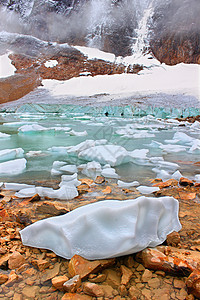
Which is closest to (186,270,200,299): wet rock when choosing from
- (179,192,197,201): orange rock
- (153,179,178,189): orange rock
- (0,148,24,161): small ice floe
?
(179,192,197,201): orange rock

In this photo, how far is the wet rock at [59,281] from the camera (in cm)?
59

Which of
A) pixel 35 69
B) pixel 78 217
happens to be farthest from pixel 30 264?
pixel 35 69

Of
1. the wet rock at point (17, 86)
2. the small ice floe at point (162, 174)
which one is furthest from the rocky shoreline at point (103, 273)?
the wet rock at point (17, 86)

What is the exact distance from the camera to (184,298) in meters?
0.56

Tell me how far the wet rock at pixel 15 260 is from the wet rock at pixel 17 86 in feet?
59.6

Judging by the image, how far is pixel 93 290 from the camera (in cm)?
57

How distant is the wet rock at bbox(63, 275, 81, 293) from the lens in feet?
1.88

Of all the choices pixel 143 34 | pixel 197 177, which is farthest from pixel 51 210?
pixel 143 34

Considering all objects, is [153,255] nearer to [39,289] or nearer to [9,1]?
[39,289]

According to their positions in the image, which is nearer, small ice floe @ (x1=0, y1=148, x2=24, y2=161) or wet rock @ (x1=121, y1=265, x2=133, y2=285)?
wet rock @ (x1=121, y1=265, x2=133, y2=285)

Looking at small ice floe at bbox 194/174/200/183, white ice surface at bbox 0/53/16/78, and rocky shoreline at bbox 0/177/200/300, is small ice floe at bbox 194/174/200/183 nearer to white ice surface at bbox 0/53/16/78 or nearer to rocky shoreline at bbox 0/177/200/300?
rocky shoreline at bbox 0/177/200/300

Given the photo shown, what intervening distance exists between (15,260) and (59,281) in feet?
0.65

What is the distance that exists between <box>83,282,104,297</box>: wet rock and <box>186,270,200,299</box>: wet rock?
0.25 m

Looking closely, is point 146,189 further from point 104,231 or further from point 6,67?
point 6,67
